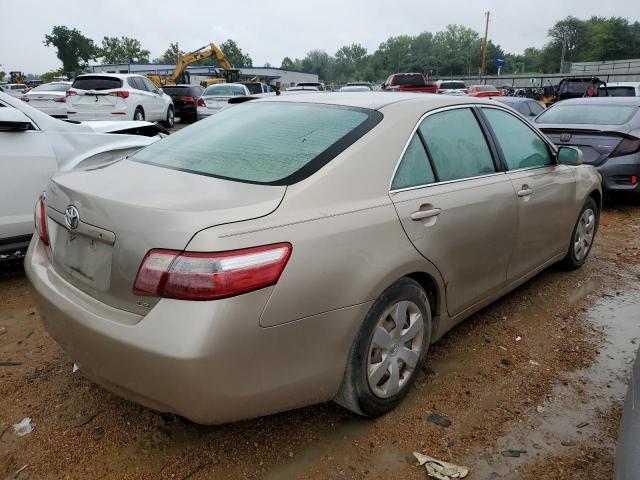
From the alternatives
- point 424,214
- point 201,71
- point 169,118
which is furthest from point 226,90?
point 201,71

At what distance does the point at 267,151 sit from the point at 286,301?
34.3 inches

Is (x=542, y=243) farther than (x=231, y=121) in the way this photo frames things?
Yes

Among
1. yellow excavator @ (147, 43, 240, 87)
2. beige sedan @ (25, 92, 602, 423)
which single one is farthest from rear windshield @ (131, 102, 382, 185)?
yellow excavator @ (147, 43, 240, 87)

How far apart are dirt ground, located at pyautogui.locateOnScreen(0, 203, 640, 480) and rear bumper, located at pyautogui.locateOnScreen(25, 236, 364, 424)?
384 mm

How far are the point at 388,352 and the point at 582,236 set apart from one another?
9.60ft

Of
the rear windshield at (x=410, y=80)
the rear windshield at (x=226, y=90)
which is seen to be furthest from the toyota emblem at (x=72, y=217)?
the rear windshield at (x=410, y=80)

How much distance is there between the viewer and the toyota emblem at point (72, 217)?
2.19 m

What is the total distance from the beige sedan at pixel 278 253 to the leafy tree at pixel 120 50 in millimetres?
98044

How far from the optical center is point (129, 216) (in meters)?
1.97

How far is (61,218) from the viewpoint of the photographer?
2.33 meters

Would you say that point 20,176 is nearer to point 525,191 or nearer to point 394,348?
point 394,348

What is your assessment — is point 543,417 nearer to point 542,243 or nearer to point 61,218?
point 542,243

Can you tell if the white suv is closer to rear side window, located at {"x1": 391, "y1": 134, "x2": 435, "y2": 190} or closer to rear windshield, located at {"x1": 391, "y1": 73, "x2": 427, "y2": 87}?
rear windshield, located at {"x1": 391, "y1": 73, "x2": 427, "y2": 87}

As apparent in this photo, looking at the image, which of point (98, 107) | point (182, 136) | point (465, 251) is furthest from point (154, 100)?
point (465, 251)
